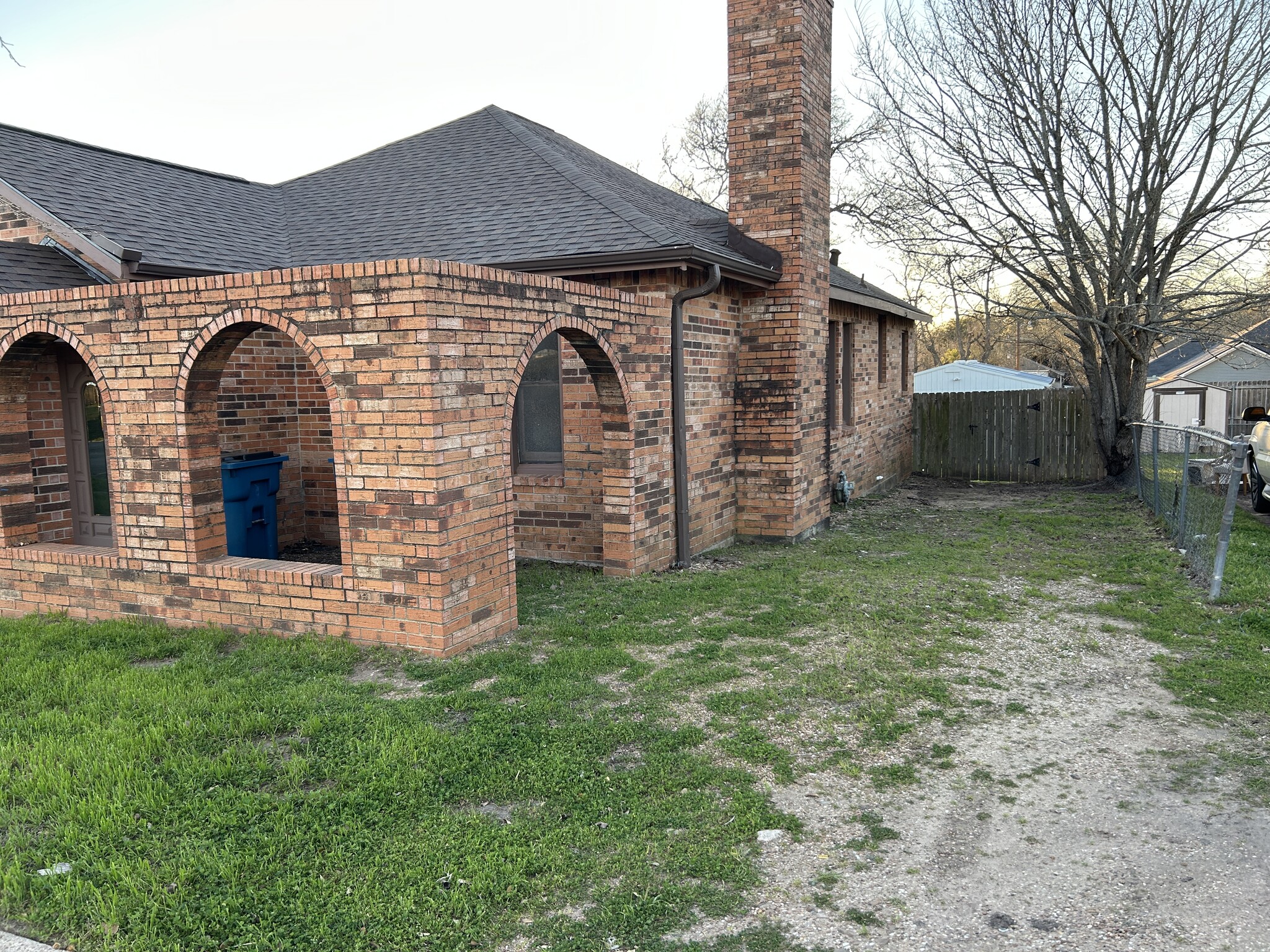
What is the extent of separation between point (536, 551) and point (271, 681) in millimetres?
4165

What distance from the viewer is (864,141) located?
27.5 metres

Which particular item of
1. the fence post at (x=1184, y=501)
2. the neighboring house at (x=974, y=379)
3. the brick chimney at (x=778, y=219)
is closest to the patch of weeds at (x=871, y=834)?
the brick chimney at (x=778, y=219)

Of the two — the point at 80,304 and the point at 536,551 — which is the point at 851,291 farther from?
the point at 80,304

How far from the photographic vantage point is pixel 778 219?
32.1 feet

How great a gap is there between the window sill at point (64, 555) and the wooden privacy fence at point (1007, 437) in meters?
15.1

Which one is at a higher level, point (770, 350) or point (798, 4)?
point (798, 4)

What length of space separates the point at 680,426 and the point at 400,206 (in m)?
4.89

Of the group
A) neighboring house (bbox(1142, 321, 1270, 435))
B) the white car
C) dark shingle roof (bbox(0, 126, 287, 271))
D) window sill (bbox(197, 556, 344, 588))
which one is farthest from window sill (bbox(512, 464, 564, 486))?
neighboring house (bbox(1142, 321, 1270, 435))

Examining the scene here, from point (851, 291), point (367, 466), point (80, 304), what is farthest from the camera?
point (851, 291)

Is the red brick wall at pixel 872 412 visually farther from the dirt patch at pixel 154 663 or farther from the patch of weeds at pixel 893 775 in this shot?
the dirt patch at pixel 154 663

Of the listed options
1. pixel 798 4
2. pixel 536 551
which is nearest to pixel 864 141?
pixel 798 4

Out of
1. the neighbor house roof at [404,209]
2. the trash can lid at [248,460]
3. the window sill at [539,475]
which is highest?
the neighbor house roof at [404,209]

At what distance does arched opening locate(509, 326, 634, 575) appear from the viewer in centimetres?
806

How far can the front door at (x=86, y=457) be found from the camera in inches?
314
